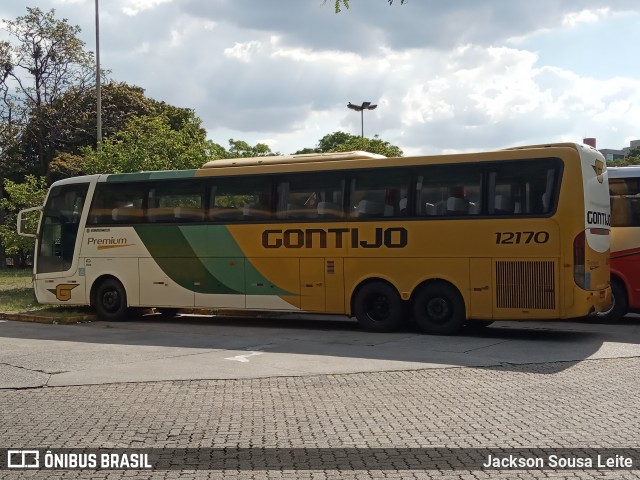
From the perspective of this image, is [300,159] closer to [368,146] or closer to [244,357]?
[244,357]

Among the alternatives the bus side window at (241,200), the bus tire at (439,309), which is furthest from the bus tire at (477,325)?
the bus side window at (241,200)

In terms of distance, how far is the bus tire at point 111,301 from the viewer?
1828 cm

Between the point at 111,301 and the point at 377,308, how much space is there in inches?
264

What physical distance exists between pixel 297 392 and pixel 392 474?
3513mm

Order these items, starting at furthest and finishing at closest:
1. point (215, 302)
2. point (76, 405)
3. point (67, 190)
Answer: point (67, 190), point (215, 302), point (76, 405)

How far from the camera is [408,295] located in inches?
592

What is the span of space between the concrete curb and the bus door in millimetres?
584

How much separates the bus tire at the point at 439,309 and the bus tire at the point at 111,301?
7.18m

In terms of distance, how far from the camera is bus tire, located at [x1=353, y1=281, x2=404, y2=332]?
15.1 m

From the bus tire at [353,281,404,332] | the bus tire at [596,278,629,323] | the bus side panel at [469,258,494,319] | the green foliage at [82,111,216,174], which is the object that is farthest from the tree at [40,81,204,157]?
the bus side panel at [469,258,494,319]

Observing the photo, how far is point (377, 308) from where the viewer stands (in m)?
15.5

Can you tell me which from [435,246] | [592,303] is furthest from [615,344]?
[435,246]

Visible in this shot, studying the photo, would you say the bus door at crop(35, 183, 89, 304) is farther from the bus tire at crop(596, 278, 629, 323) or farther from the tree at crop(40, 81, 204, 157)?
the tree at crop(40, 81, 204, 157)

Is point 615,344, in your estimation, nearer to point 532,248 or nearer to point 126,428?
point 532,248
